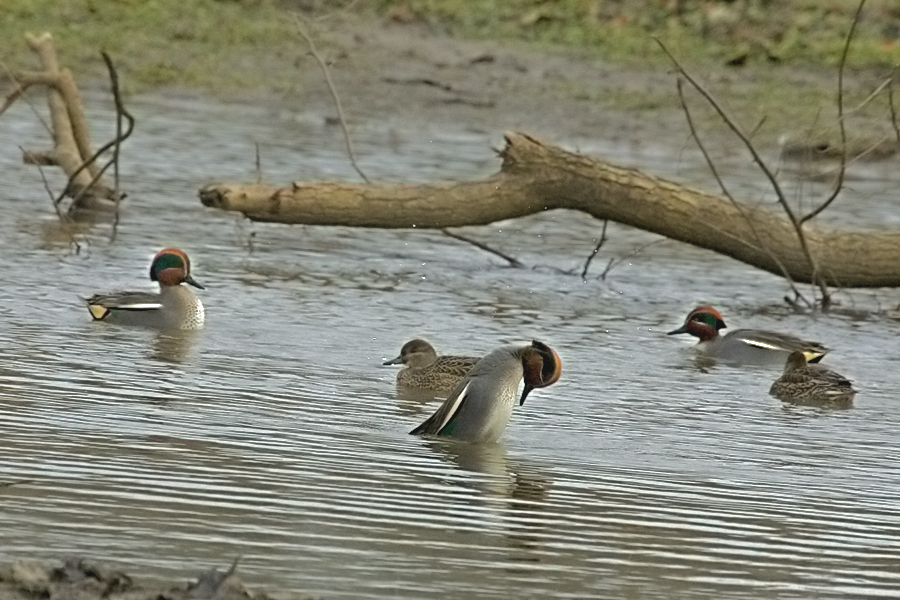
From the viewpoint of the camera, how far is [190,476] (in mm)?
6820

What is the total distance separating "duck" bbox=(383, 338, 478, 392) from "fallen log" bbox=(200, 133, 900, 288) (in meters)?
2.93

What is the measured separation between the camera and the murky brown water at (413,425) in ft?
19.6

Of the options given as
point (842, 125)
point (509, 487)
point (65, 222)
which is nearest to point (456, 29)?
point (65, 222)

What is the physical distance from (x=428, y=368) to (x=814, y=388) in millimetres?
1986

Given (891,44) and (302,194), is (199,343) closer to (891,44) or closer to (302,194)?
(302,194)

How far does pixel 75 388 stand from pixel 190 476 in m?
1.94

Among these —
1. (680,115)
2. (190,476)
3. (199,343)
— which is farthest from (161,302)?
(680,115)

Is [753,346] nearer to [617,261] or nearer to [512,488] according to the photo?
[617,261]

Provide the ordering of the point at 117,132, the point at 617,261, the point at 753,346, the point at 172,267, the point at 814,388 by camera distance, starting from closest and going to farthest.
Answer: the point at 814,388 < the point at 753,346 < the point at 172,267 < the point at 117,132 < the point at 617,261

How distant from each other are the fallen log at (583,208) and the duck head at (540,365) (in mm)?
4784

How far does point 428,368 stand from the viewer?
9.95 metres

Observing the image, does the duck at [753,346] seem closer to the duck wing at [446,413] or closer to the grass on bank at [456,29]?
the duck wing at [446,413]

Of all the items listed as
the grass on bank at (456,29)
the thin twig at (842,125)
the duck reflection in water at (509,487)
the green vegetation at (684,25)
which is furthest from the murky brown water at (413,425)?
the green vegetation at (684,25)

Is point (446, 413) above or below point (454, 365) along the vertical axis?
above
